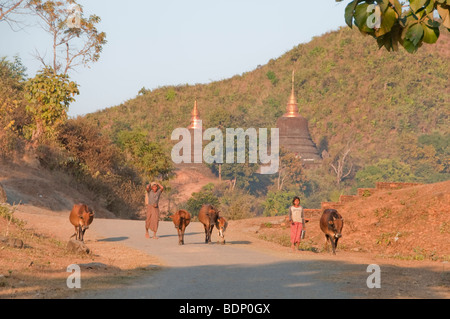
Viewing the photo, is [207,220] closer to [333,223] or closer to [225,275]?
[333,223]

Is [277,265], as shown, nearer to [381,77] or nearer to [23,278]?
[23,278]

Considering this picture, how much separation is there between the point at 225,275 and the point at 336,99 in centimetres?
10258

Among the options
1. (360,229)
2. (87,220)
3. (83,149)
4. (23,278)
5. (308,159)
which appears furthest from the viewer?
(308,159)

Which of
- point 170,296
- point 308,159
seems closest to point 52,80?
point 170,296

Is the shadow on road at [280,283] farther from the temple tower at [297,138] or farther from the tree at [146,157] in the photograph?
the temple tower at [297,138]

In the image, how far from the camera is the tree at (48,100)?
34.1 metres

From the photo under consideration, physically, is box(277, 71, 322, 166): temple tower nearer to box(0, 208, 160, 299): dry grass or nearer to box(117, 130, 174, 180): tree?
box(117, 130, 174, 180): tree

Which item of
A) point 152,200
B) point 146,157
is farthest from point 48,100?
point 152,200

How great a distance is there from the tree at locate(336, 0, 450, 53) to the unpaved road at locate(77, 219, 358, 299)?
388 cm

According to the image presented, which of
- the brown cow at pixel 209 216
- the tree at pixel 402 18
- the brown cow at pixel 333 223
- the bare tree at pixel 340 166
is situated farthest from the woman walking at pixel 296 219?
the bare tree at pixel 340 166

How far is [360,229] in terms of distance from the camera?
23297mm

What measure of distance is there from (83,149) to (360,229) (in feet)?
63.0

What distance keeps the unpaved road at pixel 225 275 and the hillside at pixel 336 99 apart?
72946 millimetres
